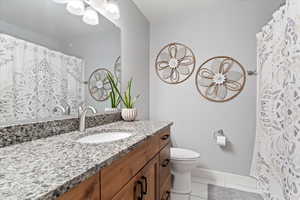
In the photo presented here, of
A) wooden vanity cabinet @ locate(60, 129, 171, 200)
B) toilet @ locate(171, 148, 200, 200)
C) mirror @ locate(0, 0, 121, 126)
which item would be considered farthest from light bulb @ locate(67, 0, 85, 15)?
toilet @ locate(171, 148, 200, 200)

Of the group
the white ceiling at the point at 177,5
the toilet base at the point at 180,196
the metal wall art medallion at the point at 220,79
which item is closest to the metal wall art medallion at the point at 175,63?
the metal wall art medallion at the point at 220,79

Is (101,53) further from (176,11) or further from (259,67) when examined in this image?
(259,67)

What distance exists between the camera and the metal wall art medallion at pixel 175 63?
2.18m

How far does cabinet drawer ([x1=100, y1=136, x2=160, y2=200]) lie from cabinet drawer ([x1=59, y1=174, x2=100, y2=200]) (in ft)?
0.10

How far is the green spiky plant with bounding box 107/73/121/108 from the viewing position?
151 cm

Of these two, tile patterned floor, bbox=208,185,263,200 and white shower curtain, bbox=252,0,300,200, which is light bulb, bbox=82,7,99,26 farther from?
tile patterned floor, bbox=208,185,263,200

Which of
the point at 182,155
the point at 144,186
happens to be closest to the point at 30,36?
the point at 144,186

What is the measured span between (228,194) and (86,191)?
190 cm

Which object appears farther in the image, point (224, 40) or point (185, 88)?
point (185, 88)

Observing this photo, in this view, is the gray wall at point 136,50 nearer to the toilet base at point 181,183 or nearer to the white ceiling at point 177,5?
the white ceiling at point 177,5

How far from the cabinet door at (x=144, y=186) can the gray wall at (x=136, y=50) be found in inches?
40.3

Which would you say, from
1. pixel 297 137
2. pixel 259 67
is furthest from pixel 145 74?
pixel 297 137

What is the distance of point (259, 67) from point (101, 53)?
64.0 inches

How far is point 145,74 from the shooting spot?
2.29 metres
